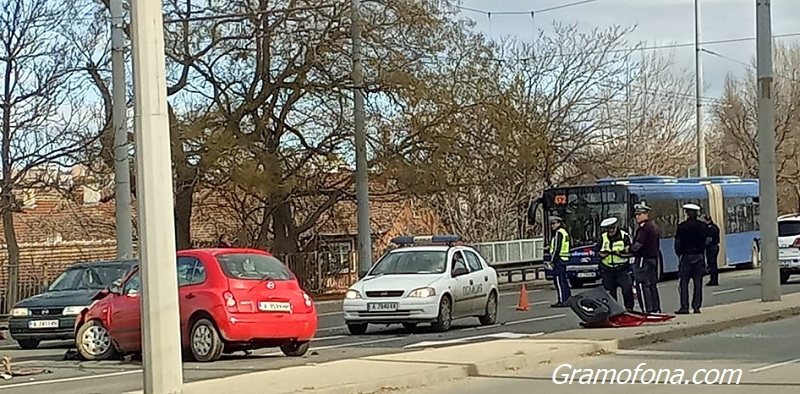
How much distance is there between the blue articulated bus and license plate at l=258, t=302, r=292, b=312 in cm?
1872

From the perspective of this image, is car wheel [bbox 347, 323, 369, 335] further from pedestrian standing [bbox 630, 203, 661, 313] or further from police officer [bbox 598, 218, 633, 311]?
pedestrian standing [bbox 630, 203, 661, 313]

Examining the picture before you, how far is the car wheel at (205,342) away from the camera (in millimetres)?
15852

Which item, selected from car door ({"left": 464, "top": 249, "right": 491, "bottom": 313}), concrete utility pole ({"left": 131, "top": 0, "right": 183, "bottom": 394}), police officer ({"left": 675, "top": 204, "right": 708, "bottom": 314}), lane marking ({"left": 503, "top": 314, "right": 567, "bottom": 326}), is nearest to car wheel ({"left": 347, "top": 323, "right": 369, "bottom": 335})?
car door ({"left": 464, "top": 249, "right": 491, "bottom": 313})

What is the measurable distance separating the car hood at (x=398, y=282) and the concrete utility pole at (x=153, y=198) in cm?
891

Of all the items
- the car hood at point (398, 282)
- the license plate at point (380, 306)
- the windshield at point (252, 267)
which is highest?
the windshield at point (252, 267)

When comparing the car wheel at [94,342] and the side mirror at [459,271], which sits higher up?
the side mirror at [459,271]

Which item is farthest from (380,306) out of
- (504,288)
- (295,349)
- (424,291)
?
(504,288)

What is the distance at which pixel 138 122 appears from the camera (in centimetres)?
1153

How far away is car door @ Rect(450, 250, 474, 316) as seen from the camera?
20891 millimetres

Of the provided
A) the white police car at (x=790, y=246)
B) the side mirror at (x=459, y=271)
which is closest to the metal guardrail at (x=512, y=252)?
the white police car at (x=790, y=246)

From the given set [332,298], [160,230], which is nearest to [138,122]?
[160,230]

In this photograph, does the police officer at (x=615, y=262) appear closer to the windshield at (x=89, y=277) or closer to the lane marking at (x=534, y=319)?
the lane marking at (x=534, y=319)

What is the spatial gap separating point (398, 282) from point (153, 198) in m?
9.37

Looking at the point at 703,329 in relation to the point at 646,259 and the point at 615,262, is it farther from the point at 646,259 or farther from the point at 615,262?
the point at 615,262
